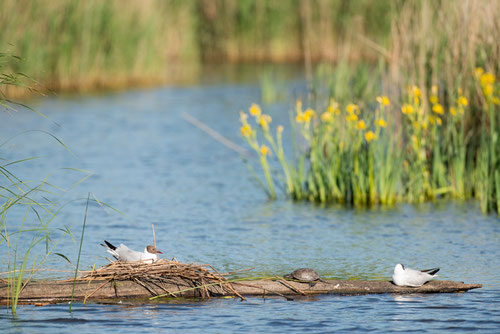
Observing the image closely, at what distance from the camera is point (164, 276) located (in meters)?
6.12

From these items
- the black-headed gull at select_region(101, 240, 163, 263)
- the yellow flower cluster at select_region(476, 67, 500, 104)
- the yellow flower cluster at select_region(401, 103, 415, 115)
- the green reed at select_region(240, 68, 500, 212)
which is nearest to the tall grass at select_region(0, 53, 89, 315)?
the black-headed gull at select_region(101, 240, 163, 263)

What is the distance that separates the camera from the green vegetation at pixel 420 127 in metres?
9.45

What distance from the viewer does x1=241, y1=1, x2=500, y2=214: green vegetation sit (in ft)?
31.0

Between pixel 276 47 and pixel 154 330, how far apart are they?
24.2m

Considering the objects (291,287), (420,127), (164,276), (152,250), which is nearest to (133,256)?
(152,250)

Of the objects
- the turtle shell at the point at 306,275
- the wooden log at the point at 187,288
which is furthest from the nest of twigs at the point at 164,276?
the turtle shell at the point at 306,275

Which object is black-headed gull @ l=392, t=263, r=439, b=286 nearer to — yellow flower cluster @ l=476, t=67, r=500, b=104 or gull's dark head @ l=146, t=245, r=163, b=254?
gull's dark head @ l=146, t=245, r=163, b=254

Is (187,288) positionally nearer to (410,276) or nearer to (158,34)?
(410,276)

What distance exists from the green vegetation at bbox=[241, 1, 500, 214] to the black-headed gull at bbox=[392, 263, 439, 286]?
317 cm

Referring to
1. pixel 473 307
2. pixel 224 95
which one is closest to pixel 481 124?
pixel 473 307

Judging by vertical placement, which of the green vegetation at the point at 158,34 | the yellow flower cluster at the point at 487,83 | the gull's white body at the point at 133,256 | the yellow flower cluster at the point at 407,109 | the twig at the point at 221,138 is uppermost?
the green vegetation at the point at 158,34

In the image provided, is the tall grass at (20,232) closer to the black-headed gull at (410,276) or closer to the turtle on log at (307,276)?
the turtle on log at (307,276)

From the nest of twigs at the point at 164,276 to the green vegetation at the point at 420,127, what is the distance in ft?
11.3

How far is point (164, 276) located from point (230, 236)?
2.49 meters
